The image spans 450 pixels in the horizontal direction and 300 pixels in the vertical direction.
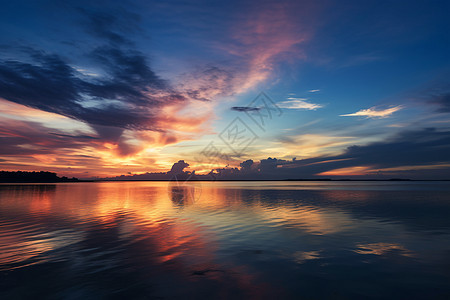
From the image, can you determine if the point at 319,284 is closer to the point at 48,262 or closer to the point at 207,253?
the point at 207,253

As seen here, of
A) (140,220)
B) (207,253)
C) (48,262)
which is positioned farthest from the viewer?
(140,220)

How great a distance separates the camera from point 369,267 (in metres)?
12.2

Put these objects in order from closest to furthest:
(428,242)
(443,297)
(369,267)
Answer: (443,297)
(369,267)
(428,242)

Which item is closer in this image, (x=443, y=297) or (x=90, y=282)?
(x=443, y=297)

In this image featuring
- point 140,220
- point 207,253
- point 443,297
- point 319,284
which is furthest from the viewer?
point 140,220

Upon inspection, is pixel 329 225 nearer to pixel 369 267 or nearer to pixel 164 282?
pixel 369 267

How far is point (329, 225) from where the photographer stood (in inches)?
915

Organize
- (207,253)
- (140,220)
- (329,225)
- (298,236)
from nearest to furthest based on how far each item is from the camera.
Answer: (207,253) → (298,236) → (329,225) → (140,220)

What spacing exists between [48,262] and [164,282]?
7.30 m

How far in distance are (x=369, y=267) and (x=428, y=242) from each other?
8161 millimetres

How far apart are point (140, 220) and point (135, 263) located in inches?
586

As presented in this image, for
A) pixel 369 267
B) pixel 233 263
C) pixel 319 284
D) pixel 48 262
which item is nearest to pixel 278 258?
pixel 233 263

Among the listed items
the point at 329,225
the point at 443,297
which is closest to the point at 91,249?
the point at 443,297

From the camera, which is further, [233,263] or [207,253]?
[207,253]
